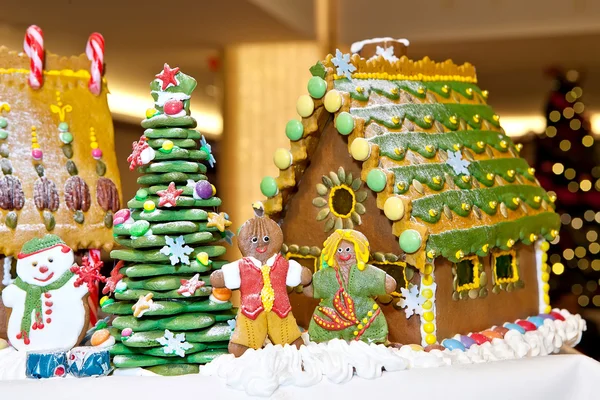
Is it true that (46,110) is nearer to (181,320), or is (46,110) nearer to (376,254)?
(181,320)

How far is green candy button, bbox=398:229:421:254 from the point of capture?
105 inches

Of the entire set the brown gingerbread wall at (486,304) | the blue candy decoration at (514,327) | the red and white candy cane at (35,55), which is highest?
the red and white candy cane at (35,55)

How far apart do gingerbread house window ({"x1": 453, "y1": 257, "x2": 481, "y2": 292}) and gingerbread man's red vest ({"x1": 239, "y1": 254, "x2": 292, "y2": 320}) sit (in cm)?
70

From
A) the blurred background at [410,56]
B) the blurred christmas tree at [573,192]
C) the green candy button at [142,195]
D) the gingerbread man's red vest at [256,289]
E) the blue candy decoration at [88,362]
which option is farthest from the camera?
the blurred christmas tree at [573,192]

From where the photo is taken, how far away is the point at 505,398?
2.41 meters

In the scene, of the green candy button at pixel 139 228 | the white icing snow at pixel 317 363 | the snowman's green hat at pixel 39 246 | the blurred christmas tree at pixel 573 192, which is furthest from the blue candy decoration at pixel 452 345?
the blurred christmas tree at pixel 573 192

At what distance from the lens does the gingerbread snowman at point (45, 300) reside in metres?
2.60

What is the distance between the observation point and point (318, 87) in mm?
2910

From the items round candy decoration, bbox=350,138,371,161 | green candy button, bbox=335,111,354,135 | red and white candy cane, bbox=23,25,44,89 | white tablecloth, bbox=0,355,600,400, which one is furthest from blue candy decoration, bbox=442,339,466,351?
red and white candy cane, bbox=23,25,44,89

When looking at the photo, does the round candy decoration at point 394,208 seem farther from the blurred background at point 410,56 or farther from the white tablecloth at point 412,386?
the blurred background at point 410,56

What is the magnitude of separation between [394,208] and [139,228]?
2.72ft

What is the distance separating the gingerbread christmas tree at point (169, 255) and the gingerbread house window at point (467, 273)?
0.84 metres

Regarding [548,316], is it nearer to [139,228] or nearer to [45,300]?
[139,228]

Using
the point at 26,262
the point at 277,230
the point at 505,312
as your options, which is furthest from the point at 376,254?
the point at 26,262
